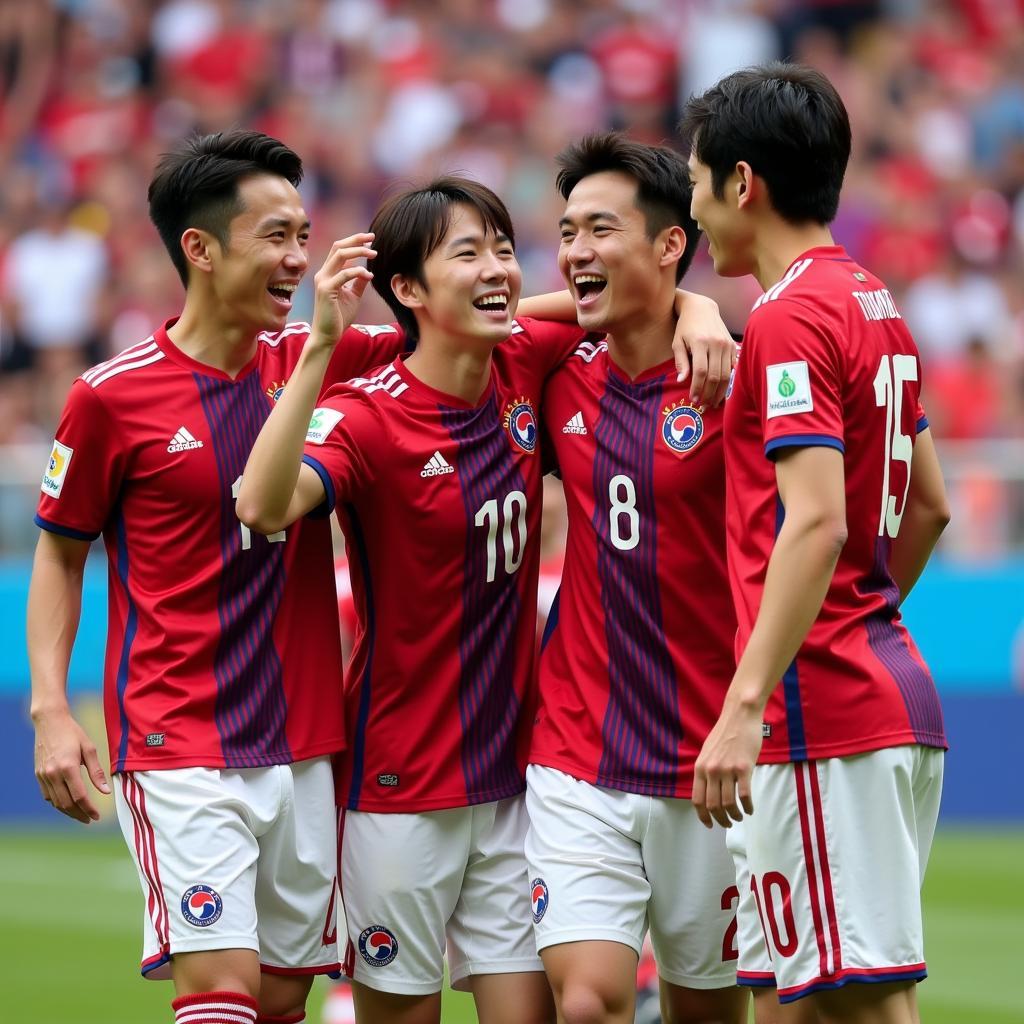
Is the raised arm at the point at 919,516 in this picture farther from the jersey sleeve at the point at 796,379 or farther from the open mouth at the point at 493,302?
the open mouth at the point at 493,302

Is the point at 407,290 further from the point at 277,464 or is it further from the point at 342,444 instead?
the point at 277,464

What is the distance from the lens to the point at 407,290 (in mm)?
5176

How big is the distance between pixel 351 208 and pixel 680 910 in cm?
1024

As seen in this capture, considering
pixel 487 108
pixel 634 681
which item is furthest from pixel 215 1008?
pixel 487 108

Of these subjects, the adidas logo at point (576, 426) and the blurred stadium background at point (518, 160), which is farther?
the blurred stadium background at point (518, 160)

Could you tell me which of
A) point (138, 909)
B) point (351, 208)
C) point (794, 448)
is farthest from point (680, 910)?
point (351, 208)

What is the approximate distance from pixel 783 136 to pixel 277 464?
4.42 ft

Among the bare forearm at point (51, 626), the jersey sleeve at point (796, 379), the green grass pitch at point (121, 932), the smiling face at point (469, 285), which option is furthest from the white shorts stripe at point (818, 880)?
the green grass pitch at point (121, 932)

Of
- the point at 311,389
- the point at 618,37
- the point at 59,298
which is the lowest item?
the point at 311,389

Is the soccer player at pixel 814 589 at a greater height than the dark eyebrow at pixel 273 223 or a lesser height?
lesser

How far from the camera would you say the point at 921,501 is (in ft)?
15.8

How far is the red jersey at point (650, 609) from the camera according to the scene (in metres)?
4.88

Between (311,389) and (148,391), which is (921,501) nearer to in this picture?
(311,389)

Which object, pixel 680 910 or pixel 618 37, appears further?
pixel 618 37
